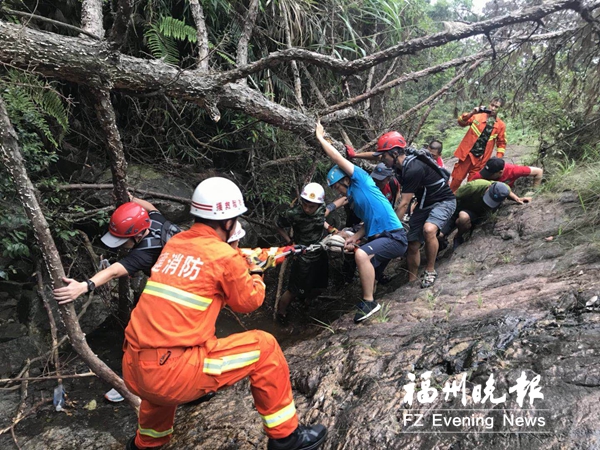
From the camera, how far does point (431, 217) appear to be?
14.4 ft

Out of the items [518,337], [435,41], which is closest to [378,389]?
[518,337]

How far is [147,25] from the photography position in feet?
14.6

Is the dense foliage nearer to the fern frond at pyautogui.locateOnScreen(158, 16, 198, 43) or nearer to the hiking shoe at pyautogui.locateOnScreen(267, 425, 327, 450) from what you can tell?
the fern frond at pyautogui.locateOnScreen(158, 16, 198, 43)

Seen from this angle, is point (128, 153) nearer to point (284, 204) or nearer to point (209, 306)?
point (284, 204)

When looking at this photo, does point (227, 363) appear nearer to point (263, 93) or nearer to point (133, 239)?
point (133, 239)

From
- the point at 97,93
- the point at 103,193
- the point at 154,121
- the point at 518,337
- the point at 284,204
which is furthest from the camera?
the point at 284,204

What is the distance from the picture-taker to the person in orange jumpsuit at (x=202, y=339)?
2.00 m

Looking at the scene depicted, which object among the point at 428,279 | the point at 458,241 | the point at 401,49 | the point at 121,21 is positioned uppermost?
the point at 401,49

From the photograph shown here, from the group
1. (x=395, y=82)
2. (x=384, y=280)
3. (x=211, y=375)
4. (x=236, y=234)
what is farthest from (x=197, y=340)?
(x=395, y=82)

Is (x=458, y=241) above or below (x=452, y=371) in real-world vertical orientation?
above

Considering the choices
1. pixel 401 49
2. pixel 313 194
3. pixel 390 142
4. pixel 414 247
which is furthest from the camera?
pixel 414 247

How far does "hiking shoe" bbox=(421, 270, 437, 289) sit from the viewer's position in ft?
13.8

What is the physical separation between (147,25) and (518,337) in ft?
16.4

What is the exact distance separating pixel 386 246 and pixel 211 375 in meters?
2.42
